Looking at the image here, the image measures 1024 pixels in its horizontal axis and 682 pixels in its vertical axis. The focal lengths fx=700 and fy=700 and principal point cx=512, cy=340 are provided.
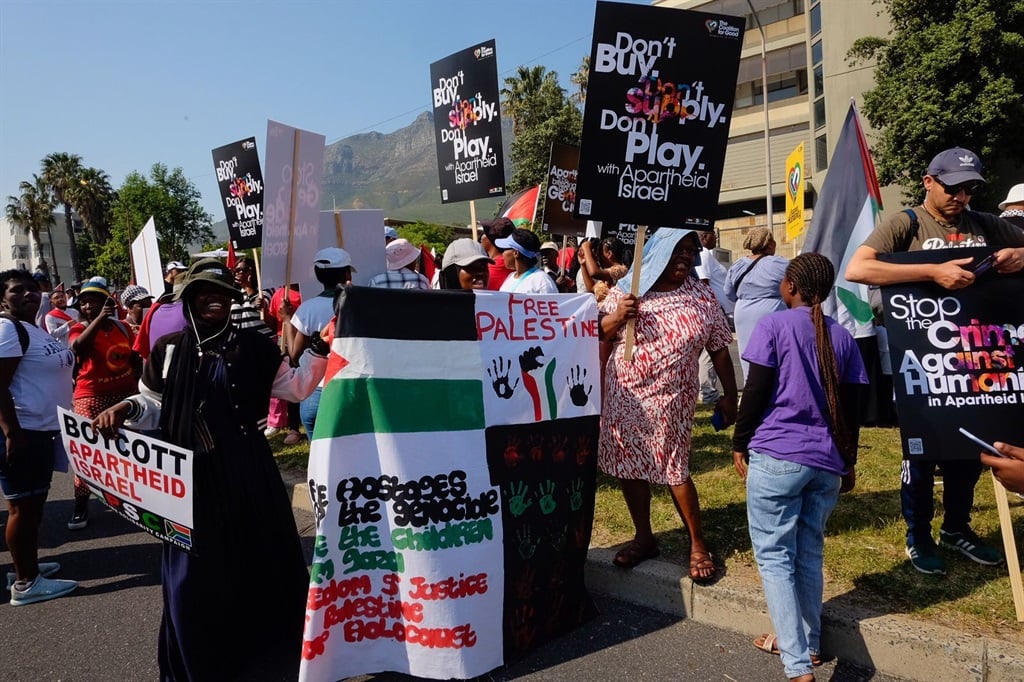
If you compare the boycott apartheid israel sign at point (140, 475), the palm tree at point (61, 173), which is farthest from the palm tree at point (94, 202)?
the boycott apartheid israel sign at point (140, 475)

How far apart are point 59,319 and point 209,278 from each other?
7.12 m

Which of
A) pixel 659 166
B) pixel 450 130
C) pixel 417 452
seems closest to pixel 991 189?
pixel 450 130

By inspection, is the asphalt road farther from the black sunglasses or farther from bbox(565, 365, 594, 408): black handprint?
the black sunglasses

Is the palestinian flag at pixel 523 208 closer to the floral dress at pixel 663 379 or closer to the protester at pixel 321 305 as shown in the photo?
the protester at pixel 321 305

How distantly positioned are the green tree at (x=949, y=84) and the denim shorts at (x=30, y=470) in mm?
23055

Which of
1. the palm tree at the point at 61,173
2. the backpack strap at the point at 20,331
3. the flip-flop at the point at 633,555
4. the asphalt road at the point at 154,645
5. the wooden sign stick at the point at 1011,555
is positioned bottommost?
the asphalt road at the point at 154,645

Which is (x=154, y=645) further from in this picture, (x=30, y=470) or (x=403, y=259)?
(x=403, y=259)

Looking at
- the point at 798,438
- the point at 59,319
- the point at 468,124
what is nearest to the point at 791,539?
the point at 798,438

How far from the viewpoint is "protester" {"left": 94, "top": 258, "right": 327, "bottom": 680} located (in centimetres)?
304

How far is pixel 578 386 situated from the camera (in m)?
3.65

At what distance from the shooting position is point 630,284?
3.70 metres

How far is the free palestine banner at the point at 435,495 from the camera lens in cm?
293

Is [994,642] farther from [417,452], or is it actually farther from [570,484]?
[417,452]

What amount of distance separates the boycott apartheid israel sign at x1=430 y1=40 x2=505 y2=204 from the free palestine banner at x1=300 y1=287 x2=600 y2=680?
3671mm
